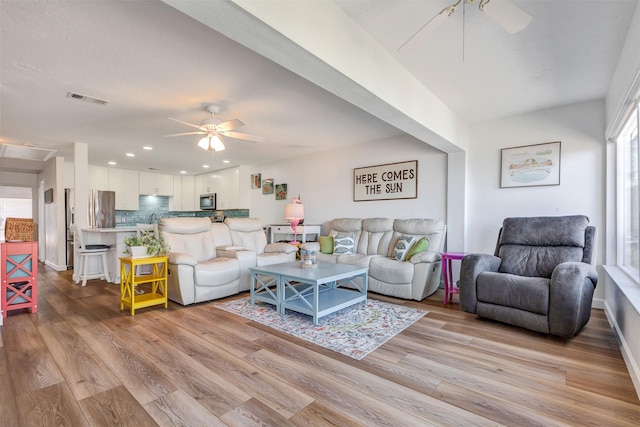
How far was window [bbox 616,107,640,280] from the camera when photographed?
9.11ft

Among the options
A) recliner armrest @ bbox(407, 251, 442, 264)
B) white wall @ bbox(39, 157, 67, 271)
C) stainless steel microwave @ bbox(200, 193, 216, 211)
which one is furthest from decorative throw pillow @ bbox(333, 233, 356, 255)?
white wall @ bbox(39, 157, 67, 271)

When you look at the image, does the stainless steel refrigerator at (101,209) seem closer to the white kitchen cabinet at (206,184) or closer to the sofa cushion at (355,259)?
the white kitchen cabinet at (206,184)

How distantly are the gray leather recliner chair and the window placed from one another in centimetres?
37

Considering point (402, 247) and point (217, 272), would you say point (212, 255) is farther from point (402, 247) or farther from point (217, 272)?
point (402, 247)

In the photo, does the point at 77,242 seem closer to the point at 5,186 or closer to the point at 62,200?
the point at 62,200

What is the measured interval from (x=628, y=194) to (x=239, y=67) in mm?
3932

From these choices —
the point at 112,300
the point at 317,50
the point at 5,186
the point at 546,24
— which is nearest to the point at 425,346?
the point at 317,50

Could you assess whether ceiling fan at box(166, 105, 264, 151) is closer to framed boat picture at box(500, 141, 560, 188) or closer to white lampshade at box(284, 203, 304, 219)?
white lampshade at box(284, 203, 304, 219)

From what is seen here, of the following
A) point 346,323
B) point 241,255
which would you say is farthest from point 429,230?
point 241,255

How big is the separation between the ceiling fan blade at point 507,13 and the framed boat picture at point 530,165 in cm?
241

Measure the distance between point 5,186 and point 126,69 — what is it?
709 cm

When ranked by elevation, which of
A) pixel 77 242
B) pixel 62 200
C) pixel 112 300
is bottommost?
pixel 112 300

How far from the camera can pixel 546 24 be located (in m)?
2.08

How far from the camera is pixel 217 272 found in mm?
3615
